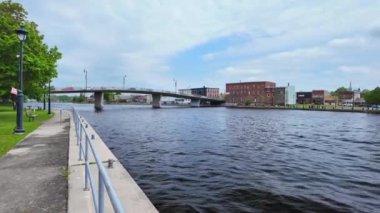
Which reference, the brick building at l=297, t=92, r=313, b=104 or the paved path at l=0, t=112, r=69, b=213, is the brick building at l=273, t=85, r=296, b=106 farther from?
the paved path at l=0, t=112, r=69, b=213

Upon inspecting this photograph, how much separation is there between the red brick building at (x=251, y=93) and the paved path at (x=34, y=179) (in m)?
149

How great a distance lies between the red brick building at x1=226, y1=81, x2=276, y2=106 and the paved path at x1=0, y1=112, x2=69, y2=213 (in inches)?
5852

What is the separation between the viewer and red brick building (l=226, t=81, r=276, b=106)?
15938 cm

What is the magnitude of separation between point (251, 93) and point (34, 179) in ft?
537

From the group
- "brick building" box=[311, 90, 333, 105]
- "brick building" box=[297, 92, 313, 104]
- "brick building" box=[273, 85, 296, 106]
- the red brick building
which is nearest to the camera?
"brick building" box=[273, 85, 296, 106]

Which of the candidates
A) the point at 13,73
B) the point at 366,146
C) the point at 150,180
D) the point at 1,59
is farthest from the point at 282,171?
the point at 1,59

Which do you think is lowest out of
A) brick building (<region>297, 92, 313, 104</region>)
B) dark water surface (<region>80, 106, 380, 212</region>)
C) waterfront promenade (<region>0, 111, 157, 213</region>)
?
dark water surface (<region>80, 106, 380, 212</region>)

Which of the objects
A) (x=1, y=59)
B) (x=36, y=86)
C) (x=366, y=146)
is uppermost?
(x=1, y=59)

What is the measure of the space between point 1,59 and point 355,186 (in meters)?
27.1

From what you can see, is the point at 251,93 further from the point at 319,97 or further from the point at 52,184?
the point at 52,184

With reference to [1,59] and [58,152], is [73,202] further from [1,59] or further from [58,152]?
[1,59]

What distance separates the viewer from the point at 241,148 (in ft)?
60.3

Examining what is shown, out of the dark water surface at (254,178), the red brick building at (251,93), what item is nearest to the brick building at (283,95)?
the red brick building at (251,93)

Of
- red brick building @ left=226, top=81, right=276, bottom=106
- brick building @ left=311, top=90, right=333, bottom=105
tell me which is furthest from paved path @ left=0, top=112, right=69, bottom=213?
brick building @ left=311, top=90, right=333, bottom=105
